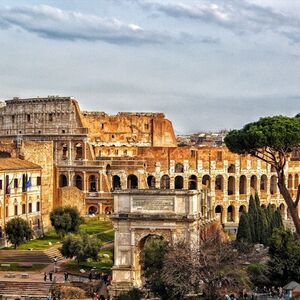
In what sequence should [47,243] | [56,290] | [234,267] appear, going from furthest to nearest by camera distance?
[47,243]
[56,290]
[234,267]

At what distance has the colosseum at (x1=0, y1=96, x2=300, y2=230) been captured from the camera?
91312 millimetres

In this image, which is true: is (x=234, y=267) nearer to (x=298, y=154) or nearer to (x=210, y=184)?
(x=210, y=184)

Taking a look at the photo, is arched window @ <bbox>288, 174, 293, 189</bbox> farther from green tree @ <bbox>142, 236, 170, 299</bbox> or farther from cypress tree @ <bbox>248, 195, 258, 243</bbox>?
green tree @ <bbox>142, 236, 170, 299</bbox>

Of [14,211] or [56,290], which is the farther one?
[14,211]

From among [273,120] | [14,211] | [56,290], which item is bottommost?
[56,290]

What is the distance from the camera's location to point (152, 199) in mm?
48781

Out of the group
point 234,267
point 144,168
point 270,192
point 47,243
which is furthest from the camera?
point 270,192

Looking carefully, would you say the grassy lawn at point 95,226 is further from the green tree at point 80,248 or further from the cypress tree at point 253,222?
the green tree at point 80,248

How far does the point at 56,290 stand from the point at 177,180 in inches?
1987

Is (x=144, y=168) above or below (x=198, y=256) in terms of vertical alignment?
above

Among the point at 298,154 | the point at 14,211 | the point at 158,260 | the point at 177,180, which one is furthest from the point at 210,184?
the point at 158,260

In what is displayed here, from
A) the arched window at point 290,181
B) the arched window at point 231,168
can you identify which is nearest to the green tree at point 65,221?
the arched window at point 231,168

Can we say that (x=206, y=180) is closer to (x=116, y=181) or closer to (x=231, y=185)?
(x=231, y=185)

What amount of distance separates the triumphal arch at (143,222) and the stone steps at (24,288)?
391 centimetres
